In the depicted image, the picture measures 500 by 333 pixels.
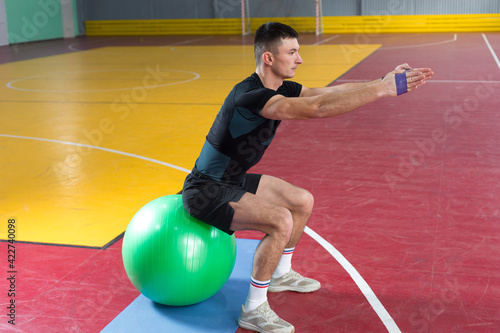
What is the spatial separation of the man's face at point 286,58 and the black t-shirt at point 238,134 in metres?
0.15

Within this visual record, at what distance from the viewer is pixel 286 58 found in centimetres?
360

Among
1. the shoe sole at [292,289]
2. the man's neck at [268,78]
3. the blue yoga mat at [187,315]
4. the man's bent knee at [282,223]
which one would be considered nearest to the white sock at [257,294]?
the blue yoga mat at [187,315]

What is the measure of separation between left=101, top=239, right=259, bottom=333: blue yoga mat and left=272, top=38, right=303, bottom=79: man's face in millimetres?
1512

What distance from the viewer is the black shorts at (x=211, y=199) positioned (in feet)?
11.7

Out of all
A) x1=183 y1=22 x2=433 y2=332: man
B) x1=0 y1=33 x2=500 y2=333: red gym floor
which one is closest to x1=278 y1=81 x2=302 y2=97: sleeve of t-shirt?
x1=183 y1=22 x2=433 y2=332: man

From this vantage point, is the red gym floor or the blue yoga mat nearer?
the blue yoga mat

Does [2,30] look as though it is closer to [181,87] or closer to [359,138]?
[181,87]

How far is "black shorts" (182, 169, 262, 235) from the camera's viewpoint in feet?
11.7

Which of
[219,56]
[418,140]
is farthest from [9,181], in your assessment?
[219,56]

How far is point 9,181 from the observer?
6.44 meters

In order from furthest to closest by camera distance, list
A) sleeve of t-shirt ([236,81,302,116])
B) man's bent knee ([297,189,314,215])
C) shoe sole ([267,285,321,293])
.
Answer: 1. shoe sole ([267,285,321,293])
2. man's bent knee ([297,189,314,215])
3. sleeve of t-shirt ([236,81,302,116])

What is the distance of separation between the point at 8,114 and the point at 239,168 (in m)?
7.71

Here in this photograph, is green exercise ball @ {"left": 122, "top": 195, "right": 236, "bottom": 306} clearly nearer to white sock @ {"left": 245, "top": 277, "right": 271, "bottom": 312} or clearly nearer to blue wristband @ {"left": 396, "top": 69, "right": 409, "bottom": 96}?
white sock @ {"left": 245, "top": 277, "right": 271, "bottom": 312}

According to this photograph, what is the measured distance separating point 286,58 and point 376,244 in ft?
6.19
